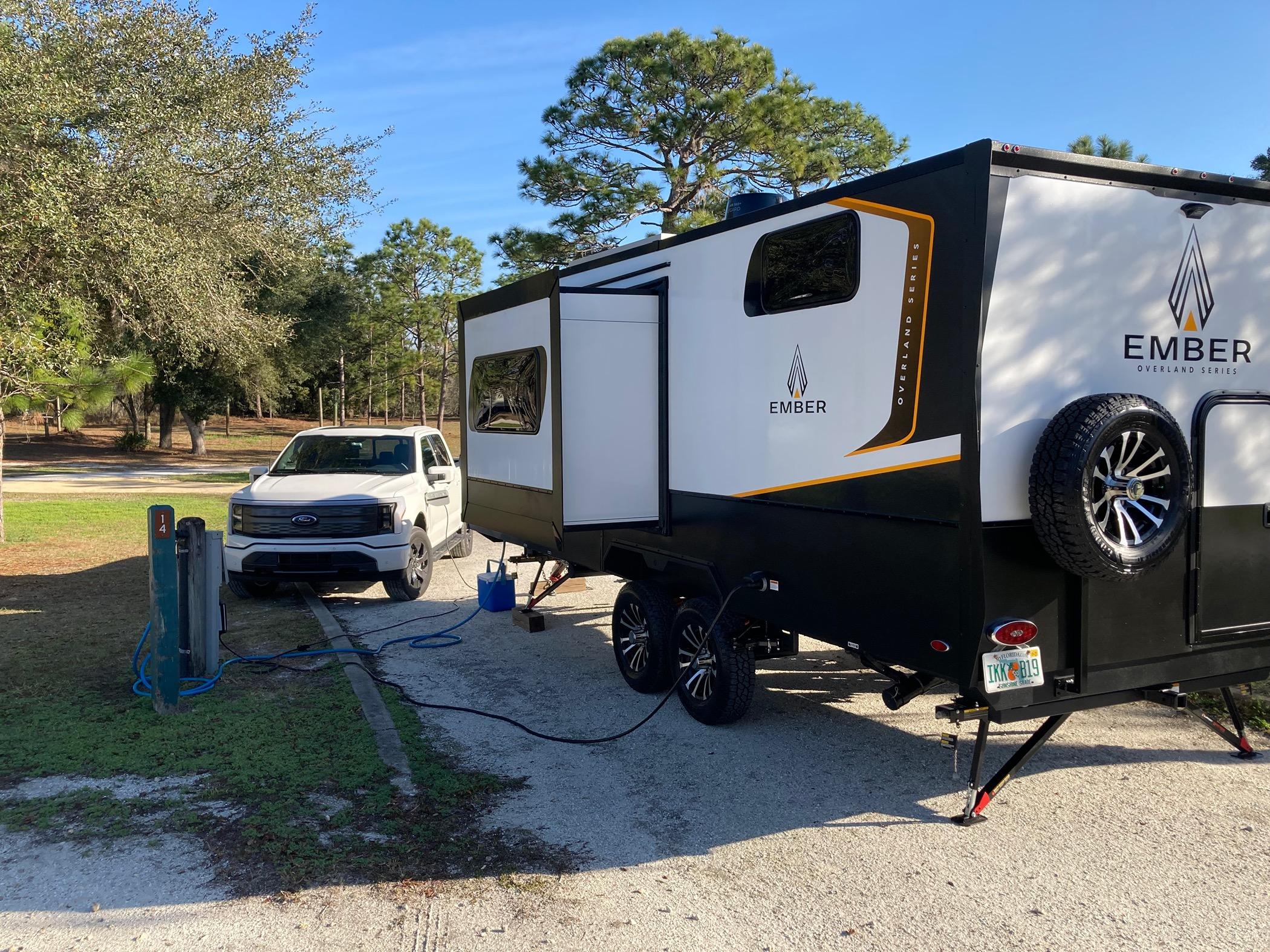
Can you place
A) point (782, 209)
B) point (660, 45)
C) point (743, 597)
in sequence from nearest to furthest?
point (782, 209), point (743, 597), point (660, 45)

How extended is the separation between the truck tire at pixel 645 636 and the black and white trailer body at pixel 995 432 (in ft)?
1.51

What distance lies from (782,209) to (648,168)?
17.8m

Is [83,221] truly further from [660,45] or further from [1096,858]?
[660,45]

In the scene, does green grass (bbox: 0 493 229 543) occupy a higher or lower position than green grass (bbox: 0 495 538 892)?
higher

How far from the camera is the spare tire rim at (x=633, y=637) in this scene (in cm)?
686

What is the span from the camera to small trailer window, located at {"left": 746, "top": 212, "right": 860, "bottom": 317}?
490 centimetres

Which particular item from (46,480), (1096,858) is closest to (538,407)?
(1096,858)

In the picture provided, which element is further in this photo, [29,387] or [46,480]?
[46,480]

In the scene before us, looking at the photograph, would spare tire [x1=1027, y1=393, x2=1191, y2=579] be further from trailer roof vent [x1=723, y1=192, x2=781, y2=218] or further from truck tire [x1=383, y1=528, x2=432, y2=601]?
truck tire [x1=383, y1=528, x2=432, y2=601]

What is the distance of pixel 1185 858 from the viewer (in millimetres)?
4246

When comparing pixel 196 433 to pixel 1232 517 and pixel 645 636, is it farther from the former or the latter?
pixel 1232 517

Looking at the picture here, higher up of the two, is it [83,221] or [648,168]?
[648,168]

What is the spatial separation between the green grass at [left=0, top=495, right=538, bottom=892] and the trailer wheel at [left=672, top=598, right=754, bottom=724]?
1.51 metres

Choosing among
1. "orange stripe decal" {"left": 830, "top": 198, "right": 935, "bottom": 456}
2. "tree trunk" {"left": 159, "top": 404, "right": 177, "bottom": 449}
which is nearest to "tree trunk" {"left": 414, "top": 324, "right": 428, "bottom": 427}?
"tree trunk" {"left": 159, "top": 404, "right": 177, "bottom": 449}
